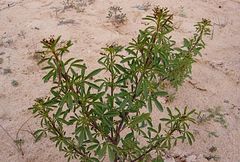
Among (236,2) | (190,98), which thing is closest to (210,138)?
(190,98)

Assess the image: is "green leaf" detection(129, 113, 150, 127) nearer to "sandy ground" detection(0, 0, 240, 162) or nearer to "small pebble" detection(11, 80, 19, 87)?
"sandy ground" detection(0, 0, 240, 162)

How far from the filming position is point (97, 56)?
465 cm

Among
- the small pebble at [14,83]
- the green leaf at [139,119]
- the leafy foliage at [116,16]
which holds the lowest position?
the small pebble at [14,83]

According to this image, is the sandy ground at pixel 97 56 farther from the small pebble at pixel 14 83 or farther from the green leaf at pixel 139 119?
the green leaf at pixel 139 119

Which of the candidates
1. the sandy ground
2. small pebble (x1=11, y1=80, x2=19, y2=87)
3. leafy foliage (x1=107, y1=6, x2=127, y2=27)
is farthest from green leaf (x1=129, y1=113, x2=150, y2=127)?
leafy foliage (x1=107, y1=6, x2=127, y2=27)

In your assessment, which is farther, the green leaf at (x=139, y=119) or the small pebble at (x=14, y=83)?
the small pebble at (x=14, y=83)

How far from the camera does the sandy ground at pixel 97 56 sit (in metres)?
3.59

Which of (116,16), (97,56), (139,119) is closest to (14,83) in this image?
(97,56)

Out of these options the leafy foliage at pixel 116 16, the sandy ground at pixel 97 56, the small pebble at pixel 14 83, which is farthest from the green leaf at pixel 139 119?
the leafy foliage at pixel 116 16

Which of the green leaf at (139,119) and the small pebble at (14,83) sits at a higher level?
the green leaf at (139,119)

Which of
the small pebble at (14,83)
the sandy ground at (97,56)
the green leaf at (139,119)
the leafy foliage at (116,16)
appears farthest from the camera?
the leafy foliage at (116,16)

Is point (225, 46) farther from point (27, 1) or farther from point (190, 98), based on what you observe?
point (27, 1)

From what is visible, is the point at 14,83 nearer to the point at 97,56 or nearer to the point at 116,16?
the point at 97,56

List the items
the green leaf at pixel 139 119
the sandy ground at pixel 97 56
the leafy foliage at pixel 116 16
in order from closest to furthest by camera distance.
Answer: the green leaf at pixel 139 119
the sandy ground at pixel 97 56
the leafy foliage at pixel 116 16
